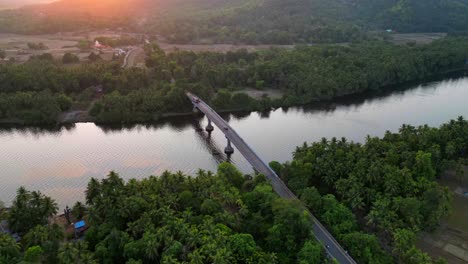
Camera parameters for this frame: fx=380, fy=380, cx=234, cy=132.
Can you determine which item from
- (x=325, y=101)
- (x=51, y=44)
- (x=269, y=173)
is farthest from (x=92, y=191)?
(x=51, y=44)

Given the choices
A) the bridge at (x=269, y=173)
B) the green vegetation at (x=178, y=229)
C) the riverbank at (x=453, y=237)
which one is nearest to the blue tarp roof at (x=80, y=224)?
the green vegetation at (x=178, y=229)

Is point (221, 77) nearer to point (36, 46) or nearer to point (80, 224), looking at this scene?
point (80, 224)

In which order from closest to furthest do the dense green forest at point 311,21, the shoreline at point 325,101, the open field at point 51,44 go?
the shoreline at point 325,101 → the open field at point 51,44 → the dense green forest at point 311,21

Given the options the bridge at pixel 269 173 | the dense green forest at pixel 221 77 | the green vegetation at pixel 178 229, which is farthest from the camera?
the dense green forest at pixel 221 77

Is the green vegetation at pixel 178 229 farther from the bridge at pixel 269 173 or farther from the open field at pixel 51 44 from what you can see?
the open field at pixel 51 44

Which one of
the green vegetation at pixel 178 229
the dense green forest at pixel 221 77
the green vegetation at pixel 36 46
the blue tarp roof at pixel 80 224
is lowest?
the blue tarp roof at pixel 80 224

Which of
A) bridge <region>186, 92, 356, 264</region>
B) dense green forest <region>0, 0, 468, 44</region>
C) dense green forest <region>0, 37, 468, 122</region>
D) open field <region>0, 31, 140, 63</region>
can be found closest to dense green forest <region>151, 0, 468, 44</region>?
dense green forest <region>0, 0, 468, 44</region>

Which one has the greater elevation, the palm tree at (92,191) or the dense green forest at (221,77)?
the dense green forest at (221,77)
